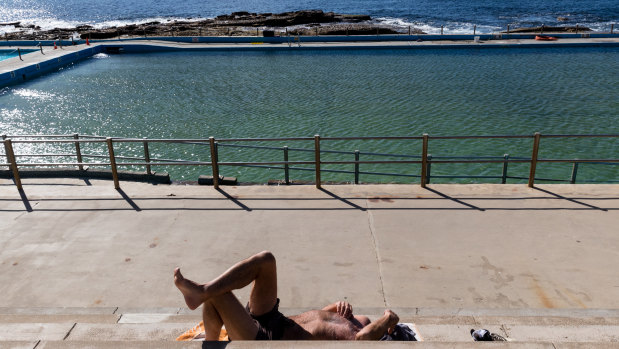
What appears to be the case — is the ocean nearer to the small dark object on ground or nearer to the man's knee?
the small dark object on ground

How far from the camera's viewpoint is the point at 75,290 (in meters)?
6.09

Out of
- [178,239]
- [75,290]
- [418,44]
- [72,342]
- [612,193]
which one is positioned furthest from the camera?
→ [418,44]

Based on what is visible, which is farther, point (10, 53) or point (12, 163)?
point (10, 53)

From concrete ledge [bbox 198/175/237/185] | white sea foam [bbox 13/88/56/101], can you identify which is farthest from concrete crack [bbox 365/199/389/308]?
white sea foam [bbox 13/88/56/101]

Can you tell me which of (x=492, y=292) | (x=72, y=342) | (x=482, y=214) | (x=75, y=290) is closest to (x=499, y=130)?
(x=482, y=214)

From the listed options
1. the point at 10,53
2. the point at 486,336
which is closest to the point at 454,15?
the point at 10,53

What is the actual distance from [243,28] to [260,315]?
53.0m

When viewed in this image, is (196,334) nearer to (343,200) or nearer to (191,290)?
(191,290)

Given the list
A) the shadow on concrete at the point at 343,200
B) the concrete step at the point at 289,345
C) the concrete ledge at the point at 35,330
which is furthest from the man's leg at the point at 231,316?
the shadow on concrete at the point at 343,200

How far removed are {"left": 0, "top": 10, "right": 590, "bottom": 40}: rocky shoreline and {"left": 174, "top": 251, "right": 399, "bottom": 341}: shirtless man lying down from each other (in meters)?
39.4

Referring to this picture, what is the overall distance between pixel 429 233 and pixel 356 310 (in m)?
2.33

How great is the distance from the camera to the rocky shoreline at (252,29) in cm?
4612

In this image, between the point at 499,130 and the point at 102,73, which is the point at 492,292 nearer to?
the point at 499,130

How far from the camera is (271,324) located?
424cm
